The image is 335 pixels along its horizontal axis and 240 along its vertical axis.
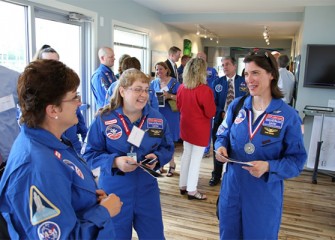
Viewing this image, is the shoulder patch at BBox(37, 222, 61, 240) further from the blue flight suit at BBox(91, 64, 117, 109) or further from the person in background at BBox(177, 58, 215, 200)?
the blue flight suit at BBox(91, 64, 117, 109)

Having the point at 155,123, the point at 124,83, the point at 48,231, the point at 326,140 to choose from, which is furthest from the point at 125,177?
the point at 326,140

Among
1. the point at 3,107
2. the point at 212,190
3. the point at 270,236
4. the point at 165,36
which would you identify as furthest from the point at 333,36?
the point at 3,107

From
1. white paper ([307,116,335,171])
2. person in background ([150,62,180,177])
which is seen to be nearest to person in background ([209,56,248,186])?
person in background ([150,62,180,177])

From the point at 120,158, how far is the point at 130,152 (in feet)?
0.41

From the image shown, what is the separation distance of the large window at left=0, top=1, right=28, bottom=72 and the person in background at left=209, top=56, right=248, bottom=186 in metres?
2.49

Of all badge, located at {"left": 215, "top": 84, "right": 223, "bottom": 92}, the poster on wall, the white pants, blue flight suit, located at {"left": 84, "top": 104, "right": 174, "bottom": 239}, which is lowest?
the white pants

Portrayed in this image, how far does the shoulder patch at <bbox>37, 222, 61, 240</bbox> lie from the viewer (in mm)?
920

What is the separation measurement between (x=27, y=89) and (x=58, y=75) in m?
0.11

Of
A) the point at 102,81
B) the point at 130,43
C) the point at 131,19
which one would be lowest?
the point at 102,81

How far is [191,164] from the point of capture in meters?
3.58

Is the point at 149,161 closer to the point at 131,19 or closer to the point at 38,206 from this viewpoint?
the point at 38,206

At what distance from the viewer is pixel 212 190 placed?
398cm

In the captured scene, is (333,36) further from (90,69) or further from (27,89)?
(27,89)

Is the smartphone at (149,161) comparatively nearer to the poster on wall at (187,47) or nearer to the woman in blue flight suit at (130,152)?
the woman in blue flight suit at (130,152)
